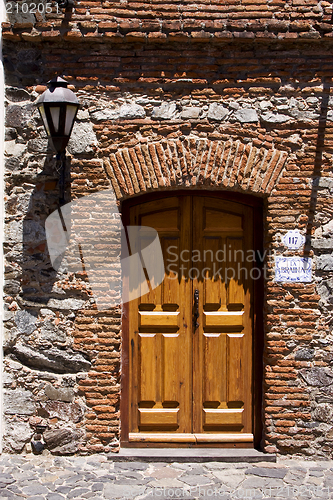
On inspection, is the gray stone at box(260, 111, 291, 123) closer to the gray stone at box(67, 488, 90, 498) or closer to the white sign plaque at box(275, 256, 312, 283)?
the white sign plaque at box(275, 256, 312, 283)

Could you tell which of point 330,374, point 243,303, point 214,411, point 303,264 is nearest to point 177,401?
point 214,411

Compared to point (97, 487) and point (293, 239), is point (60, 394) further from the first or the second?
point (293, 239)

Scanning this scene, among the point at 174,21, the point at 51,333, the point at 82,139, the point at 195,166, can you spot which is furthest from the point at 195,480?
the point at 174,21

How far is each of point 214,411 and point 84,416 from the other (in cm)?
127

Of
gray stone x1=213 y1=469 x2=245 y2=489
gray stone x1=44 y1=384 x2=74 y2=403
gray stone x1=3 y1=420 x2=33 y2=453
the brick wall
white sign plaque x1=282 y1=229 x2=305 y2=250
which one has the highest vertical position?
the brick wall

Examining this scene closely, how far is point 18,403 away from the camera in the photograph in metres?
4.38

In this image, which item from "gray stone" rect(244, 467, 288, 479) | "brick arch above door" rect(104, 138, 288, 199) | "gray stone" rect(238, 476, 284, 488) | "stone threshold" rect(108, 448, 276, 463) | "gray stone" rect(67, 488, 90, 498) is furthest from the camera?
"brick arch above door" rect(104, 138, 288, 199)

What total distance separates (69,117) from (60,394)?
260cm

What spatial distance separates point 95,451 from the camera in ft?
14.2

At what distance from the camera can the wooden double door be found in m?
4.52

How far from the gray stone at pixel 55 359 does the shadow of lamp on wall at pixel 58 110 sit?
6.36 ft

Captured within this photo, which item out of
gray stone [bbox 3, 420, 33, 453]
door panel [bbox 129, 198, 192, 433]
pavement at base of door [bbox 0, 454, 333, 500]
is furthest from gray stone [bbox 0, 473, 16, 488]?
door panel [bbox 129, 198, 192, 433]

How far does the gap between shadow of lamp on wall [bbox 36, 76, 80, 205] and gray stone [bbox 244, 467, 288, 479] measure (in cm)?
340

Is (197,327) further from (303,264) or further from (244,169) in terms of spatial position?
(244,169)
